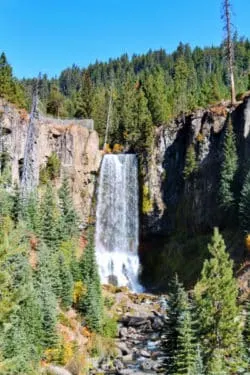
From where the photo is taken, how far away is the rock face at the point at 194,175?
60469 millimetres

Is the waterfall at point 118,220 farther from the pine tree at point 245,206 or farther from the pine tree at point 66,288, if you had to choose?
the pine tree at point 66,288

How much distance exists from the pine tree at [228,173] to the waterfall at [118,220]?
1341cm

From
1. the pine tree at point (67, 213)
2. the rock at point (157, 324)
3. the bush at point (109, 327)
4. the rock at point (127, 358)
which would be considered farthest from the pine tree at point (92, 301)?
the pine tree at point (67, 213)

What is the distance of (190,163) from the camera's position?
206ft

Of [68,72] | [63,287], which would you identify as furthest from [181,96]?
[68,72]

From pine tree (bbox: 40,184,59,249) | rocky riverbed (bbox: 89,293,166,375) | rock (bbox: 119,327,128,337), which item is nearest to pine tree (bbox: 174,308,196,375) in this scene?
rocky riverbed (bbox: 89,293,166,375)

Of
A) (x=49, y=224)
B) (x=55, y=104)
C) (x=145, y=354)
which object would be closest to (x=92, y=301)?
(x=145, y=354)

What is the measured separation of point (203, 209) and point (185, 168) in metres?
5.75

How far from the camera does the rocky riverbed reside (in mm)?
34781

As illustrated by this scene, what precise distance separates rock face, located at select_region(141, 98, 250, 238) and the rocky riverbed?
42.1 feet

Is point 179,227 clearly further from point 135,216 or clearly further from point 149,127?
point 149,127

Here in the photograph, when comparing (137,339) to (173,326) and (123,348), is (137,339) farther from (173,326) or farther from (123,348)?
(173,326)

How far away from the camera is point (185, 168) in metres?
62.9

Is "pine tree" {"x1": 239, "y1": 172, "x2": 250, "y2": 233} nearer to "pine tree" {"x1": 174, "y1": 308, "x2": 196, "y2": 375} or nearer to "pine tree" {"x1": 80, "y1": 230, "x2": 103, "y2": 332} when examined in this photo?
"pine tree" {"x1": 80, "y1": 230, "x2": 103, "y2": 332}
